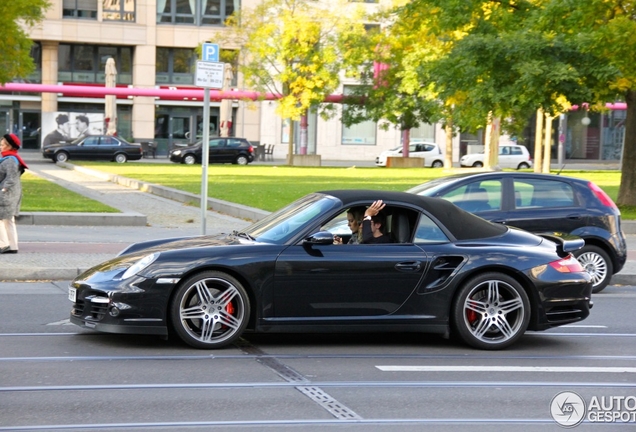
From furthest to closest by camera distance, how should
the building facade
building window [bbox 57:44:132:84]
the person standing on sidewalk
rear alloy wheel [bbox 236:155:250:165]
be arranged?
building window [bbox 57:44:132:84]
the building facade
rear alloy wheel [bbox 236:155:250:165]
the person standing on sidewalk

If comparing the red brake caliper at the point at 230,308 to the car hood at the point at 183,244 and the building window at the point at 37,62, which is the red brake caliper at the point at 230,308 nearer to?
the car hood at the point at 183,244

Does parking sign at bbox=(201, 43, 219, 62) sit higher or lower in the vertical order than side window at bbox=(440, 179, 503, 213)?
higher

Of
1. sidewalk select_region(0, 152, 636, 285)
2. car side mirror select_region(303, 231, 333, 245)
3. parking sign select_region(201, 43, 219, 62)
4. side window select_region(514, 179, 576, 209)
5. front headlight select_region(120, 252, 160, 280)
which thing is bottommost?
sidewalk select_region(0, 152, 636, 285)

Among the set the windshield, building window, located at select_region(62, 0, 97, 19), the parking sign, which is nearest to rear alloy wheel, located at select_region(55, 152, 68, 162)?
building window, located at select_region(62, 0, 97, 19)

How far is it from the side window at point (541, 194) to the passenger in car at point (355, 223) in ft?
15.2

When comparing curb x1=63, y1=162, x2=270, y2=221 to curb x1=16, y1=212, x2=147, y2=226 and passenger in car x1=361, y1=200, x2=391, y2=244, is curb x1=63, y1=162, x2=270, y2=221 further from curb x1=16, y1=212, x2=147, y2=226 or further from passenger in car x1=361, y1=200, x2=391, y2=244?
passenger in car x1=361, y1=200, x2=391, y2=244

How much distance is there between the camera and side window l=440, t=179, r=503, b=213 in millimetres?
12625

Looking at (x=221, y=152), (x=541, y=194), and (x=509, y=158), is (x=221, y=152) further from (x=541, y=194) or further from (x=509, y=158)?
(x=541, y=194)

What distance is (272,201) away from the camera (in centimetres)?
2425

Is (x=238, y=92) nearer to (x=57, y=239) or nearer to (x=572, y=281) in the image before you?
(x=57, y=239)

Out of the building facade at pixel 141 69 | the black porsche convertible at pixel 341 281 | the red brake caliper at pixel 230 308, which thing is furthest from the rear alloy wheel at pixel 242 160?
the red brake caliper at pixel 230 308

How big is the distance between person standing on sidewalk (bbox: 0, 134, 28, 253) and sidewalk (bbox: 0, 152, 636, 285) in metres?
0.26

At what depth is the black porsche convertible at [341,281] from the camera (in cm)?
793

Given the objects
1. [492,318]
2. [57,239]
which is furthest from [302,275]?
[57,239]
